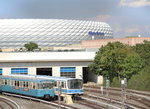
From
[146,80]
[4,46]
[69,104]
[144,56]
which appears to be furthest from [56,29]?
[69,104]

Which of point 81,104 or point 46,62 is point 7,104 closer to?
point 81,104

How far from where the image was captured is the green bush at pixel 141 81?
4919cm

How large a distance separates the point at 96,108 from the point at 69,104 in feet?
14.5

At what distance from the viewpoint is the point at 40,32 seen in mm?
143375

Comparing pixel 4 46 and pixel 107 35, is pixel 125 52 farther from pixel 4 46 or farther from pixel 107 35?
pixel 107 35

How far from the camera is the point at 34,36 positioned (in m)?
143

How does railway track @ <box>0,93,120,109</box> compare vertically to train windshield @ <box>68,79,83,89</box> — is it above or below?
below

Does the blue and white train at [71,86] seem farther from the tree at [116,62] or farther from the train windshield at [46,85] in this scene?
the tree at [116,62]

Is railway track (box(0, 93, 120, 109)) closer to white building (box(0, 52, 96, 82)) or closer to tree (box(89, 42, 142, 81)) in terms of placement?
tree (box(89, 42, 142, 81))

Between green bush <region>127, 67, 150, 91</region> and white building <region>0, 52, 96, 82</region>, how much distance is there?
12.7 metres

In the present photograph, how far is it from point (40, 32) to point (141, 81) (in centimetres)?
9692

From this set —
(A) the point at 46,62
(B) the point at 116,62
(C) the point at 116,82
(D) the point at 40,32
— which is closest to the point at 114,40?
(A) the point at 46,62

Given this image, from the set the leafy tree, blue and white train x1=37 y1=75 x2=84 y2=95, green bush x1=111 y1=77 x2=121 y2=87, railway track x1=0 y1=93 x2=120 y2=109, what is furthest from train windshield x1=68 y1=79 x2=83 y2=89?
the leafy tree

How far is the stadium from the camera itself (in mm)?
141625
